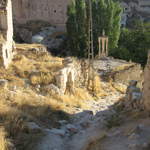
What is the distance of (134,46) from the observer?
23703 mm

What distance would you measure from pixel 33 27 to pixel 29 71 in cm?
1534

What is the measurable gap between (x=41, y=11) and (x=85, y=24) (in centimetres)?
654

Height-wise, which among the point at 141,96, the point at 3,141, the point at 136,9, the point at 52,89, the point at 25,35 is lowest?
the point at 52,89

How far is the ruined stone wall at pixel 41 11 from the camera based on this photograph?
24.8m

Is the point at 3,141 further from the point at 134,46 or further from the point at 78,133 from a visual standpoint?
the point at 134,46

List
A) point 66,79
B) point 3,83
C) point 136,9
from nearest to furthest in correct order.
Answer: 1. point 3,83
2. point 66,79
3. point 136,9

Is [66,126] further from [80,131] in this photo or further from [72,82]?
[72,82]

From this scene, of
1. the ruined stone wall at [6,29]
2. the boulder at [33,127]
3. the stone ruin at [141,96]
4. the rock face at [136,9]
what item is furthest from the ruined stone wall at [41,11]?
the boulder at [33,127]

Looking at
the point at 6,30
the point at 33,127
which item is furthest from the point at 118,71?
the point at 33,127

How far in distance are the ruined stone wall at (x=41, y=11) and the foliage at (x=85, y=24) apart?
3603mm

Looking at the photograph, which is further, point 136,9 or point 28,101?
point 136,9

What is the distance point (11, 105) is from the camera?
24.2 feet

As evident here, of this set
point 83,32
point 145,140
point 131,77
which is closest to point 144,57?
point 83,32

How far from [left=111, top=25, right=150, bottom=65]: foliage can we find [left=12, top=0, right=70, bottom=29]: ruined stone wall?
18.2 ft
